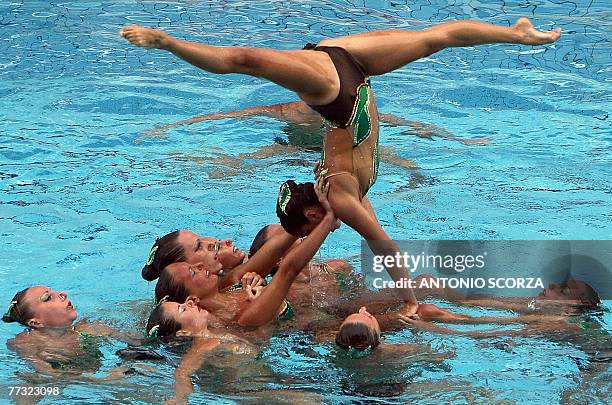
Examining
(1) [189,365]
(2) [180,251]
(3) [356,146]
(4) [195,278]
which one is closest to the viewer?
(1) [189,365]

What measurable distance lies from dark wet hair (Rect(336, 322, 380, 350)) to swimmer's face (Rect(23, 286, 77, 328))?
1391mm

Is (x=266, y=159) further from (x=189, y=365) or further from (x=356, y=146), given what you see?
(x=189, y=365)

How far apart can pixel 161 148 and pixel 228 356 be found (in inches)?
131

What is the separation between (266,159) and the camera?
772 centimetres

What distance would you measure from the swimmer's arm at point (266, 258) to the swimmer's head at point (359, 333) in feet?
2.97

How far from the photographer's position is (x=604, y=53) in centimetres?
980

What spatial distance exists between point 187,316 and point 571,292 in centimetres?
196

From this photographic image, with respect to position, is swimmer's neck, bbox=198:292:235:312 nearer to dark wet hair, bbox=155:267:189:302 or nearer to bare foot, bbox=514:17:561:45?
dark wet hair, bbox=155:267:189:302

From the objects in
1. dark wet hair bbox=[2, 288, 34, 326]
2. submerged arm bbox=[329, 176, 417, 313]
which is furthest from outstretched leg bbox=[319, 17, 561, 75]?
dark wet hair bbox=[2, 288, 34, 326]

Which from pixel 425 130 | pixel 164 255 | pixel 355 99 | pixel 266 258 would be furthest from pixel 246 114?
pixel 355 99

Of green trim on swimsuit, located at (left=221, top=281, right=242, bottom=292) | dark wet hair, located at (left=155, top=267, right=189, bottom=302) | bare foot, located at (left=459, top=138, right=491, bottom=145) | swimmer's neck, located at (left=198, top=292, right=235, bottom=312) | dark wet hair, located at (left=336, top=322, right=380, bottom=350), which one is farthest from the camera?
bare foot, located at (left=459, top=138, right=491, bottom=145)

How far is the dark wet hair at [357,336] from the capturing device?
4695 mm

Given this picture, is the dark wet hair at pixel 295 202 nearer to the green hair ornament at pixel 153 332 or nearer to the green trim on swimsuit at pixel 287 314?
the green trim on swimsuit at pixel 287 314

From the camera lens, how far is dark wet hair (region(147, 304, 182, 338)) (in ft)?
16.2
